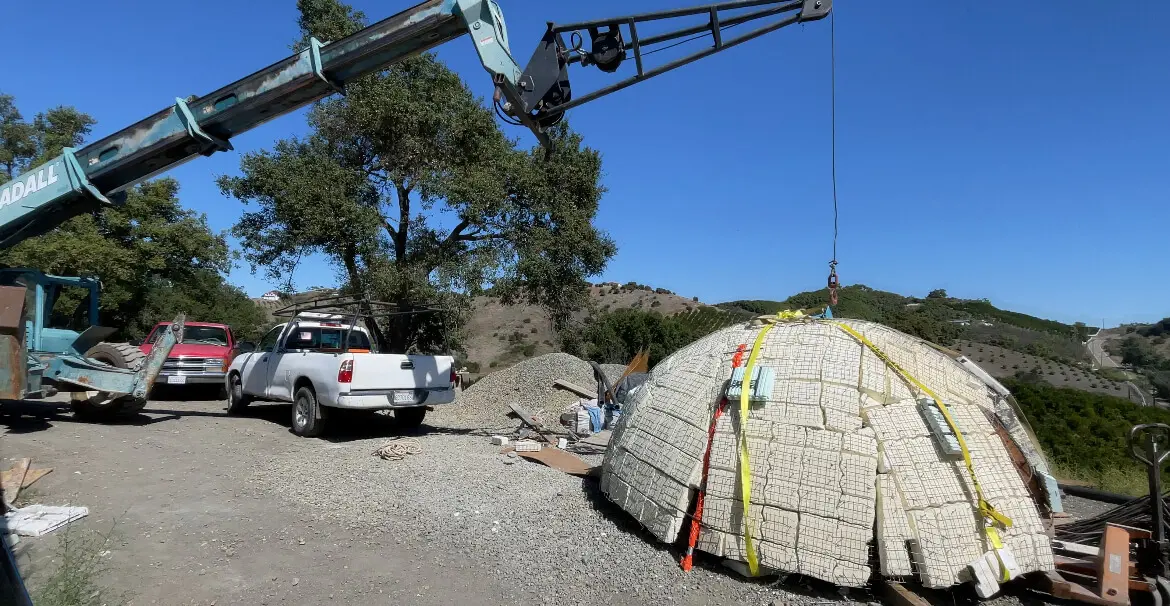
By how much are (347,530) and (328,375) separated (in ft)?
13.9

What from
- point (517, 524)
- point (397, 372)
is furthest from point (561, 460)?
point (397, 372)

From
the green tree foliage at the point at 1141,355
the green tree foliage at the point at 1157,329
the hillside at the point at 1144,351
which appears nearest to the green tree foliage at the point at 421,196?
the hillside at the point at 1144,351

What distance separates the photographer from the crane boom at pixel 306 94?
612 cm

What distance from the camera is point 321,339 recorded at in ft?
37.7

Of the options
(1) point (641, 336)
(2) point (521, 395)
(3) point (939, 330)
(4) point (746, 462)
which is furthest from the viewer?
(1) point (641, 336)

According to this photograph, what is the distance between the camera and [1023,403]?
50.4 ft

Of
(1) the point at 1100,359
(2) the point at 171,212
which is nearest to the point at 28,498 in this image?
(2) the point at 171,212

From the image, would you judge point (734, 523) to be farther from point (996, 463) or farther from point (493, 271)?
point (493, 271)

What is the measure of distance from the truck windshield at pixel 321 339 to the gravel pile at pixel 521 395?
2.51 m

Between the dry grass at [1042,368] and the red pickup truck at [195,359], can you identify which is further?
the dry grass at [1042,368]

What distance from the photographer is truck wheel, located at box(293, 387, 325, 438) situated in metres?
9.88

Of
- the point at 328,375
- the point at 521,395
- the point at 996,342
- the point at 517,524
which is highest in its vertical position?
the point at 996,342

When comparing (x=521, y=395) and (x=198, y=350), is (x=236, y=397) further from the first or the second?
(x=521, y=395)

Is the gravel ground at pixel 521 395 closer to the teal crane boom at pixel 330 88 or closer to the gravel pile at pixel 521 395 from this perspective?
the gravel pile at pixel 521 395
